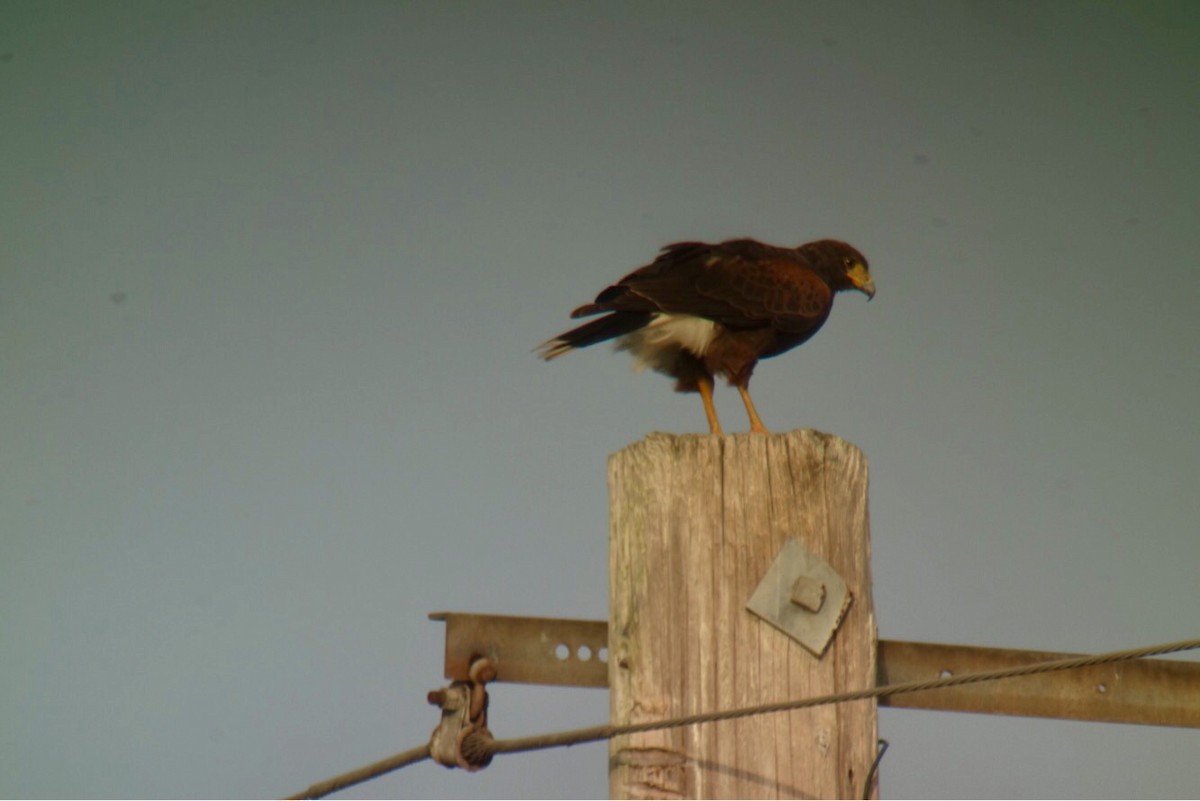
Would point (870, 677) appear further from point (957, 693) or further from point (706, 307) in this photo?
point (706, 307)

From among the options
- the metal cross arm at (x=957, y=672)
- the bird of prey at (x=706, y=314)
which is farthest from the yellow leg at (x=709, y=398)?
the metal cross arm at (x=957, y=672)

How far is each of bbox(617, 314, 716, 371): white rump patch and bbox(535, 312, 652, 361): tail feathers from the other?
5 cm

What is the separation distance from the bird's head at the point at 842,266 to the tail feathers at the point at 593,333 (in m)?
1.29

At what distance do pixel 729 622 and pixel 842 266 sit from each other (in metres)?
3.83

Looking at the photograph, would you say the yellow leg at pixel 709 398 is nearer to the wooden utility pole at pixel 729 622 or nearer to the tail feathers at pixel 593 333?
the tail feathers at pixel 593 333

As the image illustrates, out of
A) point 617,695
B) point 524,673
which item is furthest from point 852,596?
point 524,673

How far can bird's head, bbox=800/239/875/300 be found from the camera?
588 cm

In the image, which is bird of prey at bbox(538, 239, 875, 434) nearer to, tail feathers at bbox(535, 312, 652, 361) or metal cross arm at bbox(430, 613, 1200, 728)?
tail feathers at bbox(535, 312, 652, 361)

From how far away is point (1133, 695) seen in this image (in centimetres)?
280

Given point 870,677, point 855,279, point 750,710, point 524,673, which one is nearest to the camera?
point 750,710

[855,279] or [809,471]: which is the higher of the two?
[855,279]

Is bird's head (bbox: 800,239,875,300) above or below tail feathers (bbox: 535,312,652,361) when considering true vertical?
above

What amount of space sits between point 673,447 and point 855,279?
3722 millimetres

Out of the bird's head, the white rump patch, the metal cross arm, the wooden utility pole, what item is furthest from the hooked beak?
the wooden utility pole
